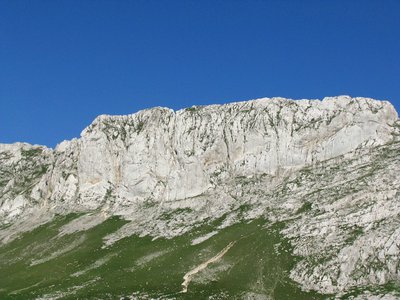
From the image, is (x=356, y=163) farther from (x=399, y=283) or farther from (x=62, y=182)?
(x=62, y=182)

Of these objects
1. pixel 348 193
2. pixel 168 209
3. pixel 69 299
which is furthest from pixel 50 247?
pixel 348 193

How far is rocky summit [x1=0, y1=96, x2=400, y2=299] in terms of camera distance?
8994cm

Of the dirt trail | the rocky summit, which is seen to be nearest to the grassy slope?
the rocky summit

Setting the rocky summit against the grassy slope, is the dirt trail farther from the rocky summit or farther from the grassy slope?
the grassy slope

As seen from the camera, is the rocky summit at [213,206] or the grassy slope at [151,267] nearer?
the grassy slope at [151,267]

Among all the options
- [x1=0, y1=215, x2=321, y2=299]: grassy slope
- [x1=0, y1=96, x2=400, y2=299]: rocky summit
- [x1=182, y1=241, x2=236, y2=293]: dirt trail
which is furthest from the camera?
[x1=182, y1=241, x2=236, y2=293]: dirt trail

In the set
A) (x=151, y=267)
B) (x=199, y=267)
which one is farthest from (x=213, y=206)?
(x=199, y=267)

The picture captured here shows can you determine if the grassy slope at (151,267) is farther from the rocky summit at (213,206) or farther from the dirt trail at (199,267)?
the dirt trail at (199,267)

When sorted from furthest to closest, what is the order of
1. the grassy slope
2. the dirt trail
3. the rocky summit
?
the dirt trail
the rocky summit
the grassy slope

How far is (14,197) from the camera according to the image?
16900cm

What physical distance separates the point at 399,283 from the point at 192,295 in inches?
1281

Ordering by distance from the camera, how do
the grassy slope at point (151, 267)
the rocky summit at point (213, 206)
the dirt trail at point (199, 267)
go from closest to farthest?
the grassy slope at point (151, 267)
the rocky summit at point (213, 206)
the dirt trail at point (199, 267)

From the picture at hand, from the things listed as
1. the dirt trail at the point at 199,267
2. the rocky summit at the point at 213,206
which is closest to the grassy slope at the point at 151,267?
the rocky summit at the point at 213,206

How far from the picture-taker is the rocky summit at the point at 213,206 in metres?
89.9
